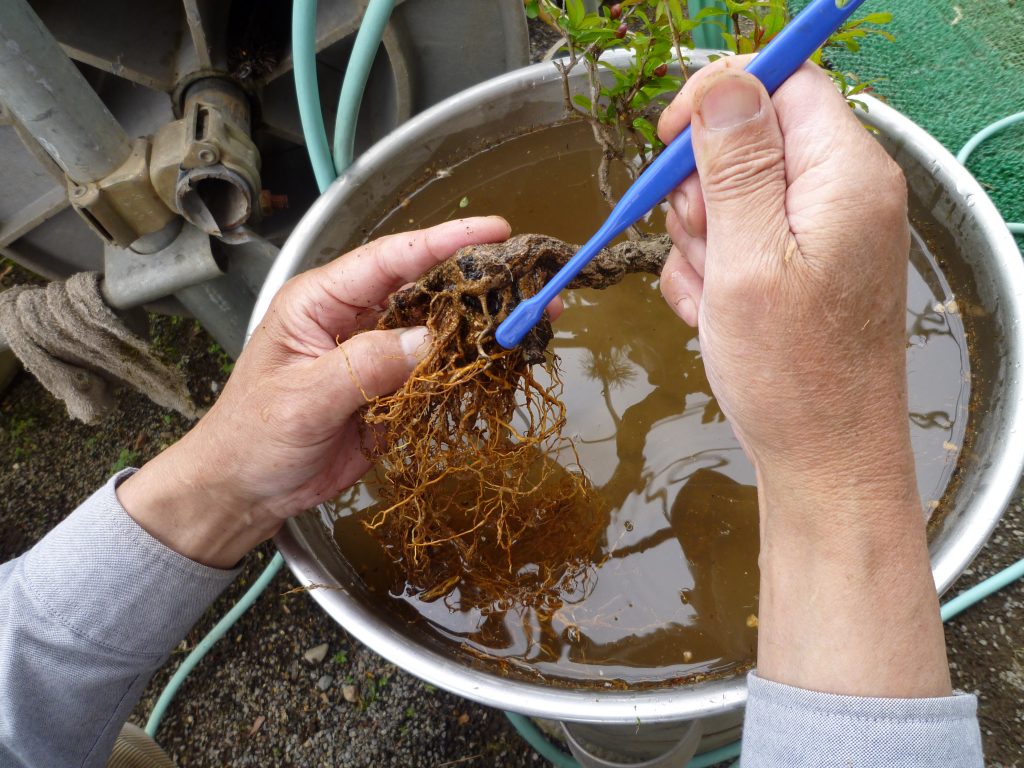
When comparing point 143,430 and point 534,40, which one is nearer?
point 143,430

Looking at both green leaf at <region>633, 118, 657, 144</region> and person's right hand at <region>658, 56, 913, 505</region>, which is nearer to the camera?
person's right hand at <region>658, 56, 913, 505</region>

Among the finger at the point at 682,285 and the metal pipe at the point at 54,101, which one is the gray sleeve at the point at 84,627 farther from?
the finger at the point at 682,285

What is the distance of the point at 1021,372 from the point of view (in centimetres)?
91

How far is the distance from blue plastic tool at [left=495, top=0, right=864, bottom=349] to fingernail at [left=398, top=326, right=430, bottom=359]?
89 millimetres

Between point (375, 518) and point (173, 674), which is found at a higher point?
point (375, 518)

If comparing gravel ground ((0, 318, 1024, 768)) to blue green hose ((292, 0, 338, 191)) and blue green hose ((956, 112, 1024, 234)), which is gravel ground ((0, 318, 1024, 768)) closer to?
blue green hose ((956, 112, 1024, 234))

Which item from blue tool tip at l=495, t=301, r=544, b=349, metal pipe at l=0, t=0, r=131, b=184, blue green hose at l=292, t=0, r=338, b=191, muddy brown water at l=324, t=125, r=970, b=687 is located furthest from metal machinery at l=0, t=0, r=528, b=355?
blue tool tip at l=495, t=301, r=544, b=349

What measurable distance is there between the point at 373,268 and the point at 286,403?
0.20 metres

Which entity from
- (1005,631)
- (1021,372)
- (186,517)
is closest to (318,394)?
(186,517)

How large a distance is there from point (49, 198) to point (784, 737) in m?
1.50

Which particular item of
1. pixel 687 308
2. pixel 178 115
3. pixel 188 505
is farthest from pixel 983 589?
pixel 178 115

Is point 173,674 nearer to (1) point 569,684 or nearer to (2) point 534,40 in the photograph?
(1) point 569,684

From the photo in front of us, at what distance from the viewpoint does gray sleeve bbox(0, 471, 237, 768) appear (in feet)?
2.61

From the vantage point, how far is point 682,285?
0.91 meters
